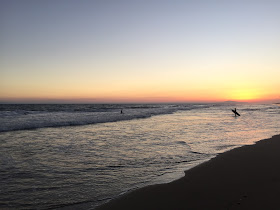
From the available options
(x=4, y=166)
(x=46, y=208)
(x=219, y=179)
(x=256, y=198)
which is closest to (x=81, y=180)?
(x=46, y=208)

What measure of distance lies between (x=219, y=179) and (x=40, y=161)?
19.4 feet

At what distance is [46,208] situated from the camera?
14.3ft

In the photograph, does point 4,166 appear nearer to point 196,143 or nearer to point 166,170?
point 166,170

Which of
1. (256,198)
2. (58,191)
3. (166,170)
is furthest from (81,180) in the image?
(256,198)

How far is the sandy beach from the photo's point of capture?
4.39 meters

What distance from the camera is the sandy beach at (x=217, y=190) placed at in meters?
4.39

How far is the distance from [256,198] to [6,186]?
18.6 feet

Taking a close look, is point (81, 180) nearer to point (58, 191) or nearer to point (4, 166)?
point (58, 191)

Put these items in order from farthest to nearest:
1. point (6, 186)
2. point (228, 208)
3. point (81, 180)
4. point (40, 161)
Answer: point (40, 161)
point (81, 180)
point (6, 186)
point (228, 208)

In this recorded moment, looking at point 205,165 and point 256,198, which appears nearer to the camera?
point 256,198

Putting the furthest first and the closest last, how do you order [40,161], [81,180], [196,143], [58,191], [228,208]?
[196,143]
[40,161]
[81,180]
[58,191]
[228,208]

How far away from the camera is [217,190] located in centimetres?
509

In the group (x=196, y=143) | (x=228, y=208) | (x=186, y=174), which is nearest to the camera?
(x=228, y=208)

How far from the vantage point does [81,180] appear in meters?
5.95
